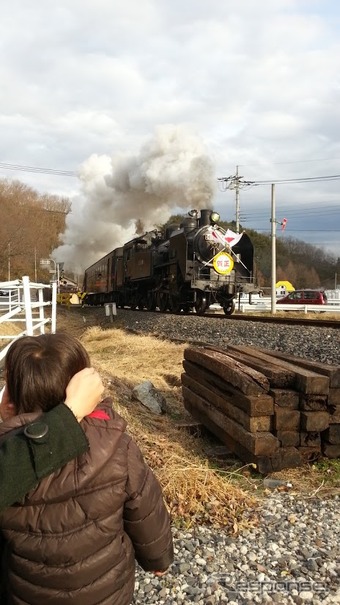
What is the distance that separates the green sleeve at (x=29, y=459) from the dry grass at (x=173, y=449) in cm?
203

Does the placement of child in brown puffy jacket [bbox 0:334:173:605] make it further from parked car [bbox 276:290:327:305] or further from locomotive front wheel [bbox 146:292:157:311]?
parked car [bbox 276:290:327:305]

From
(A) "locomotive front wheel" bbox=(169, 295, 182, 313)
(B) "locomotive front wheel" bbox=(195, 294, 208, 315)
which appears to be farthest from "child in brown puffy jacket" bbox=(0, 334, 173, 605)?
(A) "locomotive front wheel" bbox=(169, 295, 182, 313)

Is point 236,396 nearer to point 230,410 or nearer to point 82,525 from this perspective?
point 230,410

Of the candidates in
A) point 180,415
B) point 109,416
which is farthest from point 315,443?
point 109,416

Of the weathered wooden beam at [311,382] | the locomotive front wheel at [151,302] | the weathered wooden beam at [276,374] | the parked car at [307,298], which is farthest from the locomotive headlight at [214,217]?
the parked car at [307,298]

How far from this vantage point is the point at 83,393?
1640 mm

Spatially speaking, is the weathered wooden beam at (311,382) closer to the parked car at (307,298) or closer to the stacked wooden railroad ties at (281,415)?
the stacked wooden railroad ties at (281,415)

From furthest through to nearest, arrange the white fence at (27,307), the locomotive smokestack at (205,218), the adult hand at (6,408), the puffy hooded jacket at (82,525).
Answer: the locomotive smokestack at (205,218) < the white fence at (27,307) < the adult hand at (6,408) < the puffy hooded jacket at (82,525)

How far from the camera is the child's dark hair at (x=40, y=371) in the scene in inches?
66.0

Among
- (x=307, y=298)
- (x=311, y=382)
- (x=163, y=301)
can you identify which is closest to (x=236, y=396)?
(x=311, y=382)

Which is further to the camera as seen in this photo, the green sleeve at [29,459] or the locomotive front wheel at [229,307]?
the locomotive front wheel at [229,307]

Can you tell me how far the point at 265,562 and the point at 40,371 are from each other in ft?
6.32

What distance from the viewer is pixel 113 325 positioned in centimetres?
1758

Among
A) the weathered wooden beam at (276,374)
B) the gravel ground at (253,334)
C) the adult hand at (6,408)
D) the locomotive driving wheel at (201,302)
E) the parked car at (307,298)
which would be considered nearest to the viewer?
the adult hand at (6,408)
